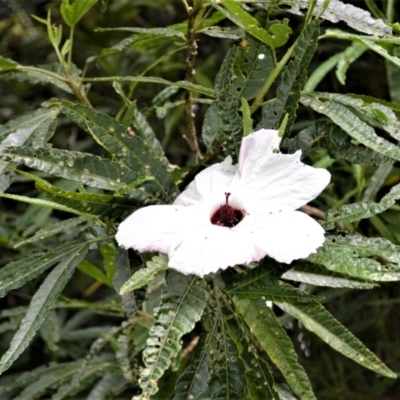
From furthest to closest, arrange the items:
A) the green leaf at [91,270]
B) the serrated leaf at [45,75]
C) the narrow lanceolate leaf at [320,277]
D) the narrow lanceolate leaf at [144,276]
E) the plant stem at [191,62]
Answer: the green leaf at [91,270], the serrated leaf at [45,75], the plant stem at [191,62], the narrow lanceolate leaf at [320,277], the narrow lanceolate leaf at [144,276]

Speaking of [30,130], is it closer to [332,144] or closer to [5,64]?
[5,64]

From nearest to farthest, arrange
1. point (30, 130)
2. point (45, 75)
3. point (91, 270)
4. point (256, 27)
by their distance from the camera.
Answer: point (256, 27)
point (30, 130)
point (45, 75)
point (91, 270)

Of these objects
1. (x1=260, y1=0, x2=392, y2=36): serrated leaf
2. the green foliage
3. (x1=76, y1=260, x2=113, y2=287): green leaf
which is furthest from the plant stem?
(x1=76, y1=260, x2=113, y2=287): green leaf

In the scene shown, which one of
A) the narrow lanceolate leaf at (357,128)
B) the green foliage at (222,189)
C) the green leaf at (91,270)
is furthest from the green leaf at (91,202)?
the green leaf at (91,270)

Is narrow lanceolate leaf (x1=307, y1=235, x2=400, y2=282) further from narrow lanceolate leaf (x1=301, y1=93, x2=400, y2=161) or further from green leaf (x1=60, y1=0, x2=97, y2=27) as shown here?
green leaf (x1=60, y1=0, x2=97, y2=27)

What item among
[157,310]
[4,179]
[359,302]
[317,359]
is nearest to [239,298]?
[157,310]

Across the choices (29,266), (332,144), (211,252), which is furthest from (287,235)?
(29,266)

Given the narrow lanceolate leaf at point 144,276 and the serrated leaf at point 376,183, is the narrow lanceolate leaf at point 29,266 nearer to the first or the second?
the narrow lanceolate leaf at point 144,276
